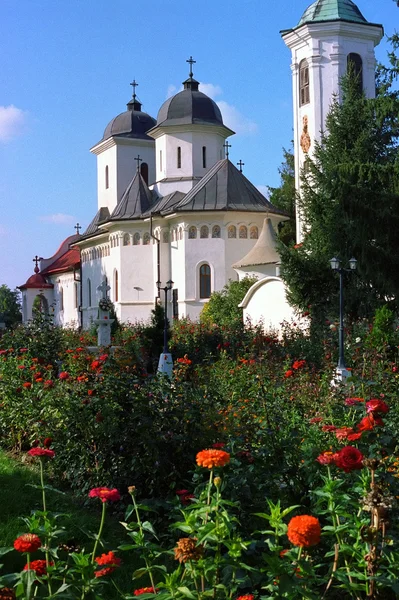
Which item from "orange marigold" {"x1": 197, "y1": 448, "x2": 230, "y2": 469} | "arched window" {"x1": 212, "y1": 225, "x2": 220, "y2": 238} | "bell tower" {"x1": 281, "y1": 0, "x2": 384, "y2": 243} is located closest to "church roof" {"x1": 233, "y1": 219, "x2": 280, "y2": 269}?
"bell tower" {"x1": 281, "y1": 0, "x2": 384, "y2": 243}

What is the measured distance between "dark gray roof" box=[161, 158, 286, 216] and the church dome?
37.5ft

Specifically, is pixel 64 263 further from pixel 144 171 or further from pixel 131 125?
pixel 131 125

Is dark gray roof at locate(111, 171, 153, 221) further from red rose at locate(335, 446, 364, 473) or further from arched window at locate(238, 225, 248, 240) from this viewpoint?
red rose at locate(335, 446, 364, 473)

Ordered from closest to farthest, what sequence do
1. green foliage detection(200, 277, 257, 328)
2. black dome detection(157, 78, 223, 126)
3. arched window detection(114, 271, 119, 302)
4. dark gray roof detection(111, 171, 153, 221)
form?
green foliage detection(200, 277, 257, 328) < dark gray roof detection(111, 171, 153, 221) < arched window detection(114, 271, 119, 302) < black dome detection(157, 78, 223, 126)

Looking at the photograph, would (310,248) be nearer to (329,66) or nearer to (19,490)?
(329,66)

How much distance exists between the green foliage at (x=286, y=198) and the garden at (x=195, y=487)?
3043 cm

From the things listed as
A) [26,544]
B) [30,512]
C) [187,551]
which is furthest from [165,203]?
[26,544]

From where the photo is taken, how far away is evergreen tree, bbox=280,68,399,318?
20453mm

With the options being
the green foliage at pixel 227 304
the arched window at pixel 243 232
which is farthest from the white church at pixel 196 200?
the green foliage at pixel 227 304

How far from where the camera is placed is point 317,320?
19.6 metres

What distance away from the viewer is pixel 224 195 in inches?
1357

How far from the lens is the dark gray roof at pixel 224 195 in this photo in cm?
3391

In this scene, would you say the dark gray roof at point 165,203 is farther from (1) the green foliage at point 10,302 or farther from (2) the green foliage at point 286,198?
(1) the green foliage at point 10,302

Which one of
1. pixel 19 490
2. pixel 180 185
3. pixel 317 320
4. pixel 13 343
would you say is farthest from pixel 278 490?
pixel 180 185
